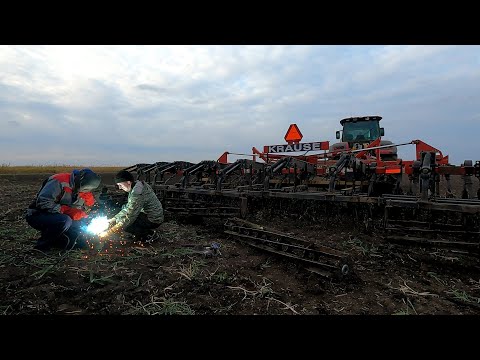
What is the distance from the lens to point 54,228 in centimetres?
494

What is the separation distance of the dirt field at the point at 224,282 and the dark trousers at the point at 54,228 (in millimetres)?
243

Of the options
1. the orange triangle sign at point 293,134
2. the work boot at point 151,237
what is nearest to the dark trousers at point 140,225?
the work boot at point 151,237

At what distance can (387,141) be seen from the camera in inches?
446

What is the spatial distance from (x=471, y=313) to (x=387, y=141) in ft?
29.3

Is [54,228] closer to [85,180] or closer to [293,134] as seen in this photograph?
[85,180]

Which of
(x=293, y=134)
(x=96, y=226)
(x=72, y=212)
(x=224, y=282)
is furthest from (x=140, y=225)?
(x=293, y=134)

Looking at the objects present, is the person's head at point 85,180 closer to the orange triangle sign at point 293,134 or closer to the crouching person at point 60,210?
the crouching person at point 60,210

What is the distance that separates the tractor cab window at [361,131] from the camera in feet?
40.1

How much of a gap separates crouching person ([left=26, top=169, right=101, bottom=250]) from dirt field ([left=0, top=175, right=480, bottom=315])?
0.97 ft

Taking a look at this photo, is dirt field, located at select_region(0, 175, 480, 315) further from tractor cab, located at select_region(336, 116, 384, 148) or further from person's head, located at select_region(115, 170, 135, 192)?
tractor cab, located at select_region(336, 116, 384, 148)

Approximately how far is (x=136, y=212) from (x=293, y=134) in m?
6.05

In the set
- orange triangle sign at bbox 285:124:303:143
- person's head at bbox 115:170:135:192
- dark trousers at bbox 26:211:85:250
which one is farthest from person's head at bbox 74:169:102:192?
orange triangle sign at bbox 285:124:303:143
